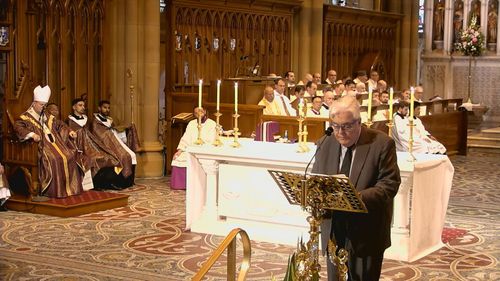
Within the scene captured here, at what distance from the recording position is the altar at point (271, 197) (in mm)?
8180

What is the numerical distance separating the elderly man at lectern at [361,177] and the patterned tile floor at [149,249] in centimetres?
227

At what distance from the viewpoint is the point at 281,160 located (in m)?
8.64

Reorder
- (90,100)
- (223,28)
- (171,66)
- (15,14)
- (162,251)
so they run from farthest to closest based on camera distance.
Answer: (223,28)
(171,66)
(90,100)
(15,14)
(162,251)

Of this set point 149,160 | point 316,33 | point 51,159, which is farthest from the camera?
point 316,33

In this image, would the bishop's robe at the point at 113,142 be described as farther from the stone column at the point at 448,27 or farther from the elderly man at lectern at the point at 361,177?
the stone column at the point at 448,27

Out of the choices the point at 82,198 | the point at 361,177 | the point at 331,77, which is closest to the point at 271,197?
the point at 82,198

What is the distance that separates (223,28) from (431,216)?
8574 mm

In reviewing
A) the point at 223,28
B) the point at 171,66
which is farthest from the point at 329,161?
the point at 223,28

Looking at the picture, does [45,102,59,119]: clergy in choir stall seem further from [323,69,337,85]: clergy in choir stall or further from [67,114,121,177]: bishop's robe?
[323,69,337,85]: clergy in choir stall

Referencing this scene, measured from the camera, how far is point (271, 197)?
8945 mm

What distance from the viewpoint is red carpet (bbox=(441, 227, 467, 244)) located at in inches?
359

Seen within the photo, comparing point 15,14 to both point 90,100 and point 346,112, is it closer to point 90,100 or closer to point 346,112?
point 90,100

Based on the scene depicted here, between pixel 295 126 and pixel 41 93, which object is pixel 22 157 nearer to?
pixel 41 93

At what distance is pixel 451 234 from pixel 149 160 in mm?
5825
